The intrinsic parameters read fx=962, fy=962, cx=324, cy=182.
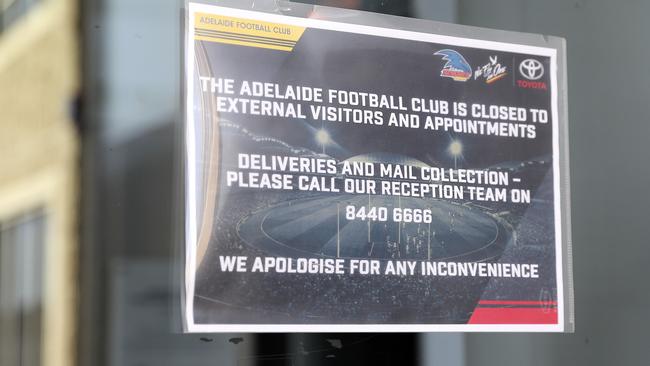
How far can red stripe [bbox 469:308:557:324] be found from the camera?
7.18 ft

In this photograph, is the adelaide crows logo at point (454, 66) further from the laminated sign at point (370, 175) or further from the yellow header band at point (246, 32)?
the yellow header band at point (246, 32)

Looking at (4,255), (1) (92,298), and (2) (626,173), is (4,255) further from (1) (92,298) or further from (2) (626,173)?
(2) (626,173)

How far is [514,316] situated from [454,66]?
60cm

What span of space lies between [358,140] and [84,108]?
1.96 ft

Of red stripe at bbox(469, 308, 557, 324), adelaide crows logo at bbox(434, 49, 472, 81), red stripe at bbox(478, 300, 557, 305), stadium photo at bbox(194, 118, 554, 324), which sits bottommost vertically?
red stripe at bbox(469, 308, 557, 324)

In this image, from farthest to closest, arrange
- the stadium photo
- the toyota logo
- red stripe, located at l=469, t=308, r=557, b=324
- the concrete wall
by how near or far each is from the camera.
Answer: the toyota logo → red stripe, located at l=469, t=308, r=557, b=324 → the stadium photo → the concrete wall

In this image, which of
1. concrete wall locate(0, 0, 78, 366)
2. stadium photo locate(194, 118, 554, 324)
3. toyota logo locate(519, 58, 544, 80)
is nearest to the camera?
concrete wall locate(0, 0, 78, 366)

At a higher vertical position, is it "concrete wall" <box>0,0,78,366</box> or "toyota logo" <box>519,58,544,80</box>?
"toyota logo" <box>519,58,544,80</box>

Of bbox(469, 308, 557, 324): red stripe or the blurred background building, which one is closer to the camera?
the blurred background building

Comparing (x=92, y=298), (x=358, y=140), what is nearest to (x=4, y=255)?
(x=92, y=298)

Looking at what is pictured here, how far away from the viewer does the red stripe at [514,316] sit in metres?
2.19

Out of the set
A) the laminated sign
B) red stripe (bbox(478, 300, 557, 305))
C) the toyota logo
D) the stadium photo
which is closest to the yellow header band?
the laminated sign

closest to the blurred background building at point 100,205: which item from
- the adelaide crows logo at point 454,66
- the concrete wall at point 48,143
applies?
the concrete wall at point 48,143

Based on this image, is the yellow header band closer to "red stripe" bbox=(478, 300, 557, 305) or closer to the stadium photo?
the stadium photo
